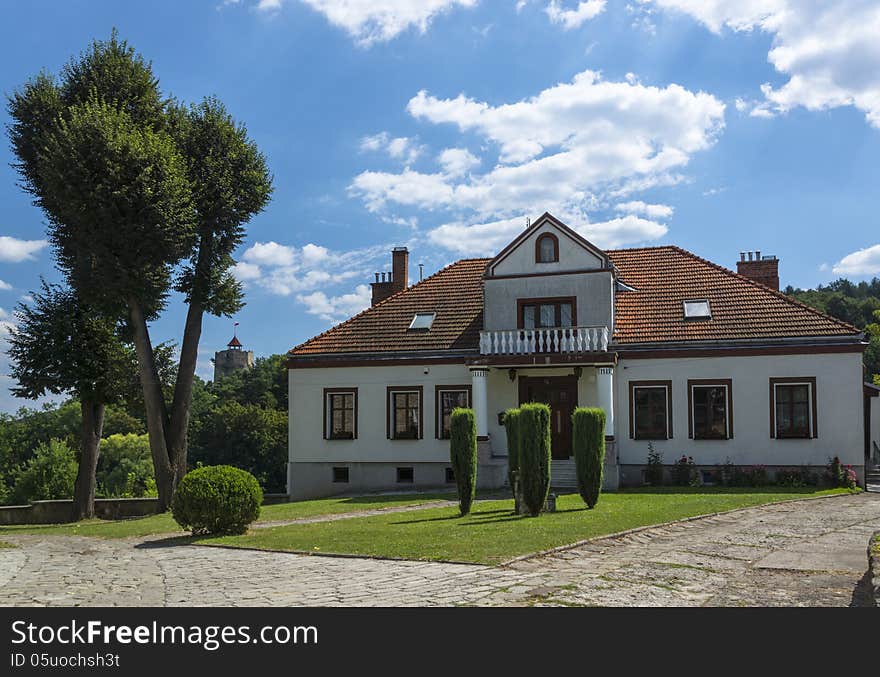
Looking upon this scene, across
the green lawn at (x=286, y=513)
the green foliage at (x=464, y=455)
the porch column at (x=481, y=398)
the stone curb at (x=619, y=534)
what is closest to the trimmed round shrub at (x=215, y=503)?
the green lawn at (x=286, y=513)

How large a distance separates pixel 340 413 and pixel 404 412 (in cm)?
250

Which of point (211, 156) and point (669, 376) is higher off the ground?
point (211, 156)

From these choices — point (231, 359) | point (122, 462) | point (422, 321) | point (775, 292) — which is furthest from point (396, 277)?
point (231, 359)

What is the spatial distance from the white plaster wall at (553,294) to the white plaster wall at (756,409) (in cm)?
206

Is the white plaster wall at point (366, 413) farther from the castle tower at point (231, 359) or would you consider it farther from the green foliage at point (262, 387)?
the castle tower at point (231, 359)

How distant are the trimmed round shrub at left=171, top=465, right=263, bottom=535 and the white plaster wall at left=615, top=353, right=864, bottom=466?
14587 millimetres

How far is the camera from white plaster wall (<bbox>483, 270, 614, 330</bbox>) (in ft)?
90.5

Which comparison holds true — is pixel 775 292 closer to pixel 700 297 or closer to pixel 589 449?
pixel 700 297

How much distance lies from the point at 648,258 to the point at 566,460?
9347mm

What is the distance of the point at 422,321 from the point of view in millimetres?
30688

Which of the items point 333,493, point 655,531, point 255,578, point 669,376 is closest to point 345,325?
point 333,493

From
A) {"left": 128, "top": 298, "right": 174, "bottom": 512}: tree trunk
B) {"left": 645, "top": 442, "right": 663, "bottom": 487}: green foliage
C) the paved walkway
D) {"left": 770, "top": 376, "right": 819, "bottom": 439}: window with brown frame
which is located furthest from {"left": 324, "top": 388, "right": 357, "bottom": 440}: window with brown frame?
the paved walkway
